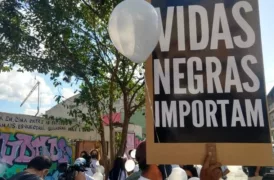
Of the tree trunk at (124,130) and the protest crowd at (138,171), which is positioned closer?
the protest crowd at (138,171)

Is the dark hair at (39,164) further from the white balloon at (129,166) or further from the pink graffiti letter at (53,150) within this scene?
the pink graffiti letter at (53,150)

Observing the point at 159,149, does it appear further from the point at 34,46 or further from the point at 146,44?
the point at 34,46

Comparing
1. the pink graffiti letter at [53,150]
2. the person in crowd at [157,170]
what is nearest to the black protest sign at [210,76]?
the person in crowd at [157,170]

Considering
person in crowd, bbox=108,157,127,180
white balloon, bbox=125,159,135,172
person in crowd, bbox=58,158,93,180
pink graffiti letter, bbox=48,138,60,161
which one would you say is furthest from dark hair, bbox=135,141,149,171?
pink graffiti letter, bbox=48,138,60,161

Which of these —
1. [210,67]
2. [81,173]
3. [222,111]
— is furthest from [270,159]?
[81,173]

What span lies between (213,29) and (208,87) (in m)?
0.34

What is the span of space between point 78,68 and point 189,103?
17.1 ft

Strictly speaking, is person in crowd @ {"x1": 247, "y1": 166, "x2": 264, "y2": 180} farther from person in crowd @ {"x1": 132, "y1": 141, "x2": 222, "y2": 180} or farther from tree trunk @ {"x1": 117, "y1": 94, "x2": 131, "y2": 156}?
person in crowd @ {"x1": 132, "y1": 141, "x2": 222, "y2": 180}

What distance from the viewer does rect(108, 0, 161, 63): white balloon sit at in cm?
187

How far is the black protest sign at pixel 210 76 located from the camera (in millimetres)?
1729

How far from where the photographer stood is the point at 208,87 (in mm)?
1782

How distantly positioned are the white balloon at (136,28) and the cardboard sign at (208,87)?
74 millimetres

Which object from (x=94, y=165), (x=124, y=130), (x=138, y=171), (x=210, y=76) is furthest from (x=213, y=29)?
(x=124, y=130)

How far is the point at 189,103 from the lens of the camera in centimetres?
179
